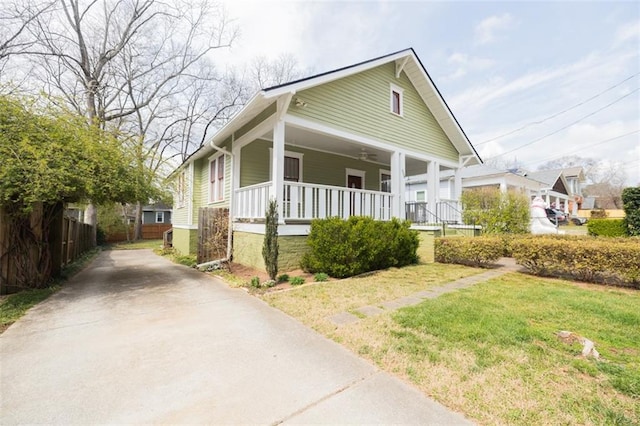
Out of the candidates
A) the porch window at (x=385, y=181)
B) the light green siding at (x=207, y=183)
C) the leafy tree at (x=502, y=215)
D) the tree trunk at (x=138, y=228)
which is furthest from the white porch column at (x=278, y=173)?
the tree trunk at (x=138, y=228)

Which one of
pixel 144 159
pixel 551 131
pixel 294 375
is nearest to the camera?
pixel 294 375

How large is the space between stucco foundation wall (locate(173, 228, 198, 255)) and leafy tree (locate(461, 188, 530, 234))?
12.1 metres

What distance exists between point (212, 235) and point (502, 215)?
11.4m

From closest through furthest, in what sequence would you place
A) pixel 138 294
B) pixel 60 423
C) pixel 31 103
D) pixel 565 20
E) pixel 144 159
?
pixel 60 423 < pixel 31 103 < pixel 138 294 < pixel 144 159 < pixel 565 20

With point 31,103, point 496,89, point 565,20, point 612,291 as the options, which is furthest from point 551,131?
point 31,103

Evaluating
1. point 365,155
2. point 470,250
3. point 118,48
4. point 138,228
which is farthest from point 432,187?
point 138,228

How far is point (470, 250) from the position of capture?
8.56 m

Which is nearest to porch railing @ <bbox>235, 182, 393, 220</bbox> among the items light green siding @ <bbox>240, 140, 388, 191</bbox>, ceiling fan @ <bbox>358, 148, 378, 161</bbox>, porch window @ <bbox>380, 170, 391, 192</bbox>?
light green siding @ <bbox>240, 140, 388, 191</bbox>

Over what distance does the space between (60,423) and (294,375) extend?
1844 mm

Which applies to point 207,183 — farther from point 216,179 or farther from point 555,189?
point 555,189

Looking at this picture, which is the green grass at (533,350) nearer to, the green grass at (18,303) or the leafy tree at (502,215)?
the green grass at (18,303)

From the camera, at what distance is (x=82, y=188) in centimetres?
582

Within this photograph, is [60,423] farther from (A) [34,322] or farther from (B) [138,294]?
(B) [138,294]

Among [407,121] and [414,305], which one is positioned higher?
[407,121]
